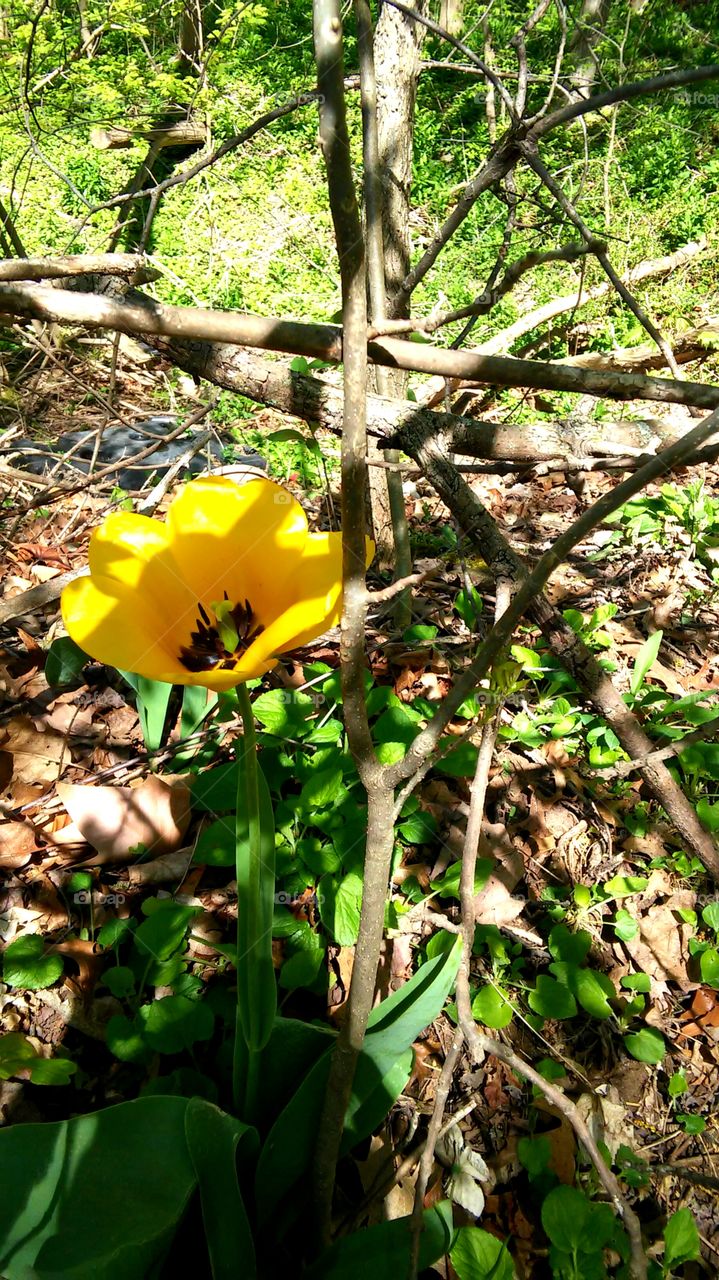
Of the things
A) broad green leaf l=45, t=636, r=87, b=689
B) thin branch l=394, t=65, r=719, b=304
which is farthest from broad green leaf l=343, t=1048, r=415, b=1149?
thin branch l=394, t=65, r=719, b=304

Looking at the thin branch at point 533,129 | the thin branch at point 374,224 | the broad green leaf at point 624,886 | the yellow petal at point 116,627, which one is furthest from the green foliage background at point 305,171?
the yellow petal at point 116,627

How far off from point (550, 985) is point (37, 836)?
1.13m

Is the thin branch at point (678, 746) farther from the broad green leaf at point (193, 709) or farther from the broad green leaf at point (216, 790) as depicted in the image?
the broad green leaf at point (193, 709)

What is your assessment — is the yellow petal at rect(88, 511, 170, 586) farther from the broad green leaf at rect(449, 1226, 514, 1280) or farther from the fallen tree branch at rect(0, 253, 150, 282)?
the broad green leaf at rect(449, 1226, 514, 1280)

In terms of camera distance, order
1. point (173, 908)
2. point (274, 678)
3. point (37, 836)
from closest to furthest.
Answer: point (173, 908)
point (37, 836)
point (274, 678)

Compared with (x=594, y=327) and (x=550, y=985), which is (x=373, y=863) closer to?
(x=550, y=985)

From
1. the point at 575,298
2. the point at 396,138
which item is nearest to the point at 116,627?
the point at 396,138

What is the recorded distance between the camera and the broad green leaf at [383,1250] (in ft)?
3.13

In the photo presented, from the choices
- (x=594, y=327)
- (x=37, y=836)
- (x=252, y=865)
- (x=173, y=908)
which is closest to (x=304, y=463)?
(x=37, y=836)

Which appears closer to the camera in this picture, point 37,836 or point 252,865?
point 252,865

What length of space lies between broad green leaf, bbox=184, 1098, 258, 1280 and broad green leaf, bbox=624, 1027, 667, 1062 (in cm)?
77

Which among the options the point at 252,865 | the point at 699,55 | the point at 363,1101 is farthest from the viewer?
the point at 699,55

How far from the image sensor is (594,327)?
5109mm

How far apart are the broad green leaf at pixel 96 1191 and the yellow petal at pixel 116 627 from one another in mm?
560
